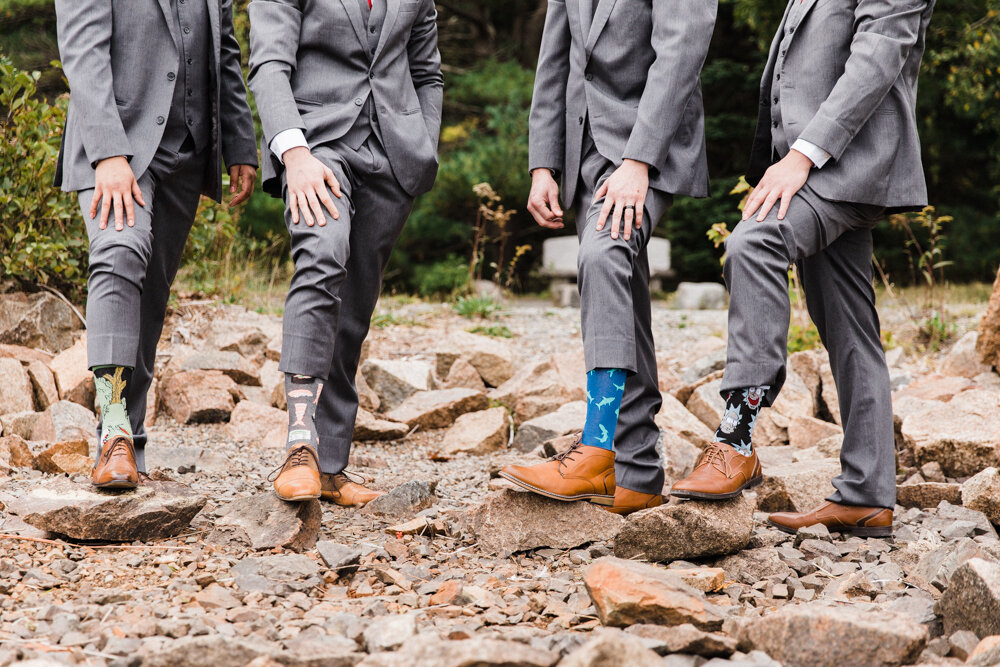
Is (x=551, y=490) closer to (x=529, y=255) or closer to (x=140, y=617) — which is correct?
(x=140, y=617)

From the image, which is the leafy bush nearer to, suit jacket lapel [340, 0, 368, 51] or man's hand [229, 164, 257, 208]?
man's hand [229, 164, 257, 208]

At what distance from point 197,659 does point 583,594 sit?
83 cm

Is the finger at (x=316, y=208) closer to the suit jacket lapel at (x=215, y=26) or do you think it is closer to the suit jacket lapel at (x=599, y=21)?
the suit jacket lapel at (x=215, y=26)

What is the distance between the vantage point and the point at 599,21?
2.54m

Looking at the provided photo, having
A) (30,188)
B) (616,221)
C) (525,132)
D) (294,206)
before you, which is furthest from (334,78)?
(525,132)

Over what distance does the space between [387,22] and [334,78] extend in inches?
9.5

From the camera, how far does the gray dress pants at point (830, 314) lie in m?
2.25

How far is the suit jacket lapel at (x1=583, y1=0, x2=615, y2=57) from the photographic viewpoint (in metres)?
2.54

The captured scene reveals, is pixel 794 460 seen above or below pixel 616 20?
below

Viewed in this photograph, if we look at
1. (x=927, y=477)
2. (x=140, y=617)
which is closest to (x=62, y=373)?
(x=140, y=617)

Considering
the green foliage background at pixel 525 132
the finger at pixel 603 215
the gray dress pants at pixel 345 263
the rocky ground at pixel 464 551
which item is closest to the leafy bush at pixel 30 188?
the rocky ground at pixel 464 551

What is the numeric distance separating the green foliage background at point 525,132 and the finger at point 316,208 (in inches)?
140

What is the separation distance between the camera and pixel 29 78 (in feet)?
14.0

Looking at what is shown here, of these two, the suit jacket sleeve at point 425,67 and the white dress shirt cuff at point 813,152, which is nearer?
the white dress shirt cuff at point 813,152
